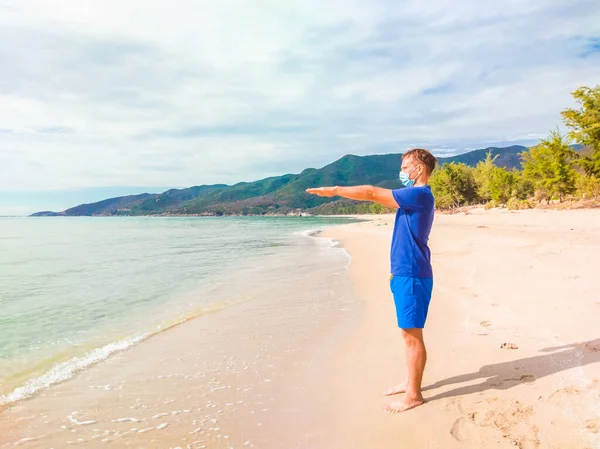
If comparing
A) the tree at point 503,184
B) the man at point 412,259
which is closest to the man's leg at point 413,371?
the man at point 412,259

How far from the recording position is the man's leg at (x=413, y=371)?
3674 mm

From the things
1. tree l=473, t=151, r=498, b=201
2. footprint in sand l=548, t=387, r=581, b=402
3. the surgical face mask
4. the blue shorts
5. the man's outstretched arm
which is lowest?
footprint in sand l=548, t=387, r=581, b=402

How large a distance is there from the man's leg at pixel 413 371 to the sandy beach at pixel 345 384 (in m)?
0.09

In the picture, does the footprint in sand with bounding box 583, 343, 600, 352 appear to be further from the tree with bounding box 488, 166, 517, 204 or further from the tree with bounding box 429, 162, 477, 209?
the tree with bounding box 429, 162, 477, 209

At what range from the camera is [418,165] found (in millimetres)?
3764

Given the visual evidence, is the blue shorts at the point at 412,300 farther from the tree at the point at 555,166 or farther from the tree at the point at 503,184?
the tree at the point at 503,184

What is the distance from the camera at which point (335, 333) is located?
6.46 meters

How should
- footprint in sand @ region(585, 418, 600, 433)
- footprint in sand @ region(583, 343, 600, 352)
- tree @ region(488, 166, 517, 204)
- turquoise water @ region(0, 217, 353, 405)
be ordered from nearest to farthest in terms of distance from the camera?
footprint in sand @ region(585, 418, 600, 433), footprint in sand @ region(583, 343, 600, 352), turquoise water @ region(0, 217, 353, 405), tree @ region(488, 166, 517, 204)

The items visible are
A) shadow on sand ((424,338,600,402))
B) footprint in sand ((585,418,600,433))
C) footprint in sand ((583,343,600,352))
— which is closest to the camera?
footprint in sand ((585,418,600,433))

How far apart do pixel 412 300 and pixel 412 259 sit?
0.37 meters

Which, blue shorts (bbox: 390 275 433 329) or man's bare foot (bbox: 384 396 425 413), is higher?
blue shorts (bbox: 390 275 433 329)

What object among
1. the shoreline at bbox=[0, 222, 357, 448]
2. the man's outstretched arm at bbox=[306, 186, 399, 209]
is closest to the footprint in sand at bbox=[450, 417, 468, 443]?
the shoreline at bbox=[0, 222, 357, 448]

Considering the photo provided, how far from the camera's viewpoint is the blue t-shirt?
11.7 feet

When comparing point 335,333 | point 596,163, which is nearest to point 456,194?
point 596,163
